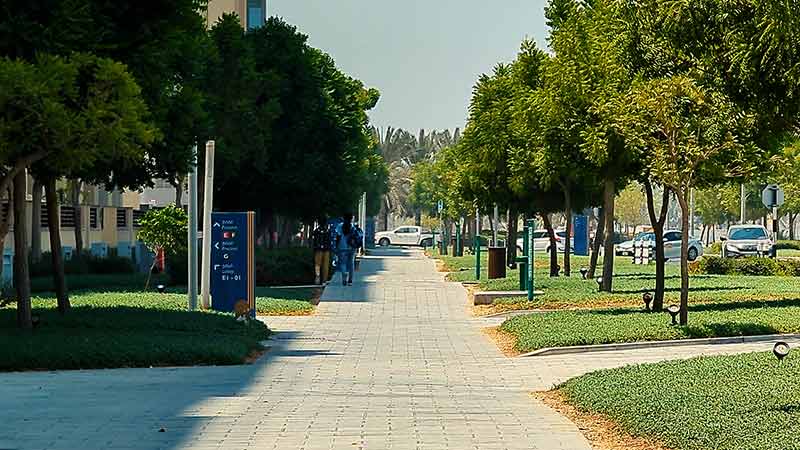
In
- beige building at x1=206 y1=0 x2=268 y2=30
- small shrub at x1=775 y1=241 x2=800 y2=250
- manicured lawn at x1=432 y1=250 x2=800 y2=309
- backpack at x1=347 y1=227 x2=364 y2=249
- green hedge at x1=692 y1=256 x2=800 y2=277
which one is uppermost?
Result: beige building at x1=206 y1=0 x2=268 y2=30

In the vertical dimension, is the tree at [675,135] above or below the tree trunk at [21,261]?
above

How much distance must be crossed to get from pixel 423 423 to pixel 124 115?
652 centimetres

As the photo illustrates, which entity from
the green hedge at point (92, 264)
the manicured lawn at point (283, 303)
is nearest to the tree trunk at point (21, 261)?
the manicured lawn at point (283, 303)

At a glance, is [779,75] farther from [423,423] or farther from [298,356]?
[298,356]

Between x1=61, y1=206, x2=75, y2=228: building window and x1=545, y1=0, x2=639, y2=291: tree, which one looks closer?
x1=545, y1=0, x2=639, y2=291: tree

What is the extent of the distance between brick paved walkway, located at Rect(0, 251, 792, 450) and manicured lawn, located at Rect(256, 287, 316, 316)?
4.25 m

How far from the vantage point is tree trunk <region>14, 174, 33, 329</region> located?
19.9 metres

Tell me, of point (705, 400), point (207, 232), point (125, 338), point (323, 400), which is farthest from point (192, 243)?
point (705, 400)

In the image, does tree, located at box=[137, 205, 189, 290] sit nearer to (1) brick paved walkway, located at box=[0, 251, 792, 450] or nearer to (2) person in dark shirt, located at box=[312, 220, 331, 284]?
(2) person in dark shirt, located at box=[312, 220, 331, 284]

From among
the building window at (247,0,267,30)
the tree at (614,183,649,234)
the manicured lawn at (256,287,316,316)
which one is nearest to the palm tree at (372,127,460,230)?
the tree at (614,183,649,234)

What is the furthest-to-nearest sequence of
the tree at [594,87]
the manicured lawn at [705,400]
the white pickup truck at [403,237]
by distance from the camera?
1. the white pickup truck at [403,237]
2. the tree at [594,87]
3. the manicured lawn at [705,400]

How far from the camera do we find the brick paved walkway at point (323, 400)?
36.9ft

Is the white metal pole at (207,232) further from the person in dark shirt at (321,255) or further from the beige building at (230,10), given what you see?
the beige building at (230,10)

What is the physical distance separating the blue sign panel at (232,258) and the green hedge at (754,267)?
847 inches
